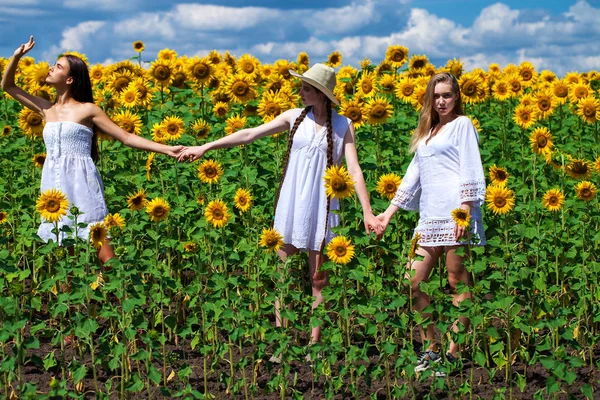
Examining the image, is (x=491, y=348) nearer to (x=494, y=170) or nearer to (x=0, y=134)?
(x=494, y=170)

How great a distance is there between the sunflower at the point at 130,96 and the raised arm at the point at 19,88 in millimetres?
2471

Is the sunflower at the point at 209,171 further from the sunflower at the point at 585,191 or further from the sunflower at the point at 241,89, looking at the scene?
the sunflower at the point at 241,89

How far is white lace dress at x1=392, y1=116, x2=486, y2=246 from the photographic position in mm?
5551

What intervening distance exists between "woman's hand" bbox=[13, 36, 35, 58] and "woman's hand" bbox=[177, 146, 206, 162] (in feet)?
4.39

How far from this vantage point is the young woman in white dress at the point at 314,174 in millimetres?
5859

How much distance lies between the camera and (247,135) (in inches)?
242

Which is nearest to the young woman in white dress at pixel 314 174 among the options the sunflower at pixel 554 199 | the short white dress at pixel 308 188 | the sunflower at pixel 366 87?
the short white dress at pixel 308 188

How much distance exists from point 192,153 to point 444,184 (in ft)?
5.82

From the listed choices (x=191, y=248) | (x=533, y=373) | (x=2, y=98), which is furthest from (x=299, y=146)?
(x=2, y=98)

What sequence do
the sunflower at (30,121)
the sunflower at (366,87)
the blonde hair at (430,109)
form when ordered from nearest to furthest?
the blonde hair at (430,109), the sunflower at (30,121), the sunflower at (366,87)

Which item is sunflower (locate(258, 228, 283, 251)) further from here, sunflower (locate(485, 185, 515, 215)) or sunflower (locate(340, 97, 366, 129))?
sunflower (locate(340, 97, 366, 129))

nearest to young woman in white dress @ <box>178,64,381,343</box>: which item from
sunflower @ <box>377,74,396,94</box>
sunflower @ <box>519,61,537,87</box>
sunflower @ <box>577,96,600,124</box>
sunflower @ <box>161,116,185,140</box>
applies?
sunflower @ <box>161,116,185,140</box>

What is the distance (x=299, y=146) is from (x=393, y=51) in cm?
628

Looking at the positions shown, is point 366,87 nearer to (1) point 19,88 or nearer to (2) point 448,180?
(1) point 19,88
